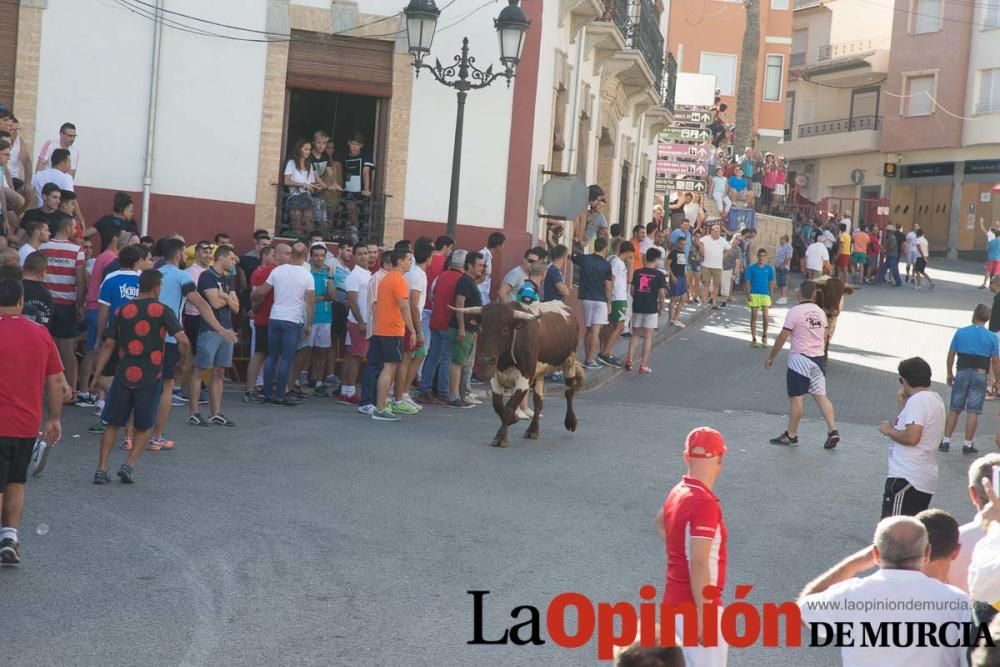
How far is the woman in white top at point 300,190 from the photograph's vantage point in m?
19.3

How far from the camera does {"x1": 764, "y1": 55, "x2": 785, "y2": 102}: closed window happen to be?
60.6 m

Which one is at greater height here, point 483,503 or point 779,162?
point 779,162

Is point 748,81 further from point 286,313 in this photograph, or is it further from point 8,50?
point 286,313

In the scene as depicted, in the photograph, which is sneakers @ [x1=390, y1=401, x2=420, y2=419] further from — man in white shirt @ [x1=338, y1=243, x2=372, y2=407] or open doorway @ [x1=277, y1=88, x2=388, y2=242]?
open doorway @ [x1=277, y1=88, x2=388, y2=242]

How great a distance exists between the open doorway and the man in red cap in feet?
46.2

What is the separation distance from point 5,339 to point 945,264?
46.1 meters

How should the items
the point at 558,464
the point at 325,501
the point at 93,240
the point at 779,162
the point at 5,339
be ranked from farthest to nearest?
the point at 779,162
the point at 93,240
the point at 558,464
the point at 325,501
the point at 5,339

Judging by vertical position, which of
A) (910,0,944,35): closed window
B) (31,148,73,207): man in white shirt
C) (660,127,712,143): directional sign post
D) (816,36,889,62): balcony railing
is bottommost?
(31,148,73,207): man in white shirt

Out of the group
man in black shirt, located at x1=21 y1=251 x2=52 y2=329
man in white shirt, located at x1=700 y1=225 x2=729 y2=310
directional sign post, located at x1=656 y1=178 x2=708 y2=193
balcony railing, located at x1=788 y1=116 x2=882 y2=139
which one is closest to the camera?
man in black shirt, located at x1=21 y1=251 x2=52 y2=329

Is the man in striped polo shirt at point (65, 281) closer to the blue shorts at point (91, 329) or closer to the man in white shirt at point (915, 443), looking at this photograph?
the blue shorts at point (91, 329)

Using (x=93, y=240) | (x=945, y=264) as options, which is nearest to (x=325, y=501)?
(x=93, y=240)

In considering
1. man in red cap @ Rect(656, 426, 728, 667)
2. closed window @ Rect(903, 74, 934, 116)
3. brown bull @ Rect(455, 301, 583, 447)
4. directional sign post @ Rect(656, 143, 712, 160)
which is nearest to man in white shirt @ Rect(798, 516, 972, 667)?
man in red cap @ Rect(656, 426, 728, 667)

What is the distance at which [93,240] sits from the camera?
17031 millimetres

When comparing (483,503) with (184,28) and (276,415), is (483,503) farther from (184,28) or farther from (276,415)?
(184,28)
